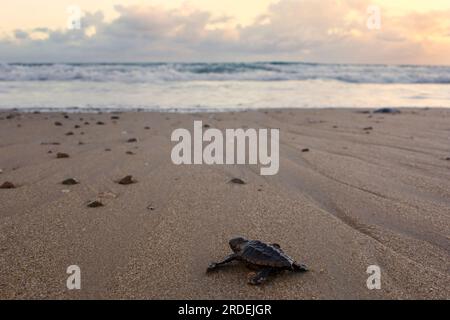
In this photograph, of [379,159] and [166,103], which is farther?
[166,103]

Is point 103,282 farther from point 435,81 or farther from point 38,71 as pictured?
point 435,81

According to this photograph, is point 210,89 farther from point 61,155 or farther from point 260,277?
point 260,277

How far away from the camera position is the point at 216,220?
2961 mm

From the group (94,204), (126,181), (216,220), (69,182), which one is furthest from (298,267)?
(69,182)

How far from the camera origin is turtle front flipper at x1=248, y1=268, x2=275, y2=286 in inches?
82.7

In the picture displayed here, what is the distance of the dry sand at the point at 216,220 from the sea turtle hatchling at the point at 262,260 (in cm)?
5

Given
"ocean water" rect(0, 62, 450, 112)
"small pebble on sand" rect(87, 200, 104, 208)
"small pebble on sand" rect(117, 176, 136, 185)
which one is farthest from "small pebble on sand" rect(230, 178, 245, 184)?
"ocean water" rect(0, 62, 450, 112)

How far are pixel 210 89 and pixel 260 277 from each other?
15.0 m

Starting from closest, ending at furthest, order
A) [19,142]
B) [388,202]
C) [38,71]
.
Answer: [388,202] < [19,142] < [38,71]

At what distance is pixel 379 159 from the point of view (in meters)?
4.83

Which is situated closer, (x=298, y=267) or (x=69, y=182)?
(x=298, y=267)
